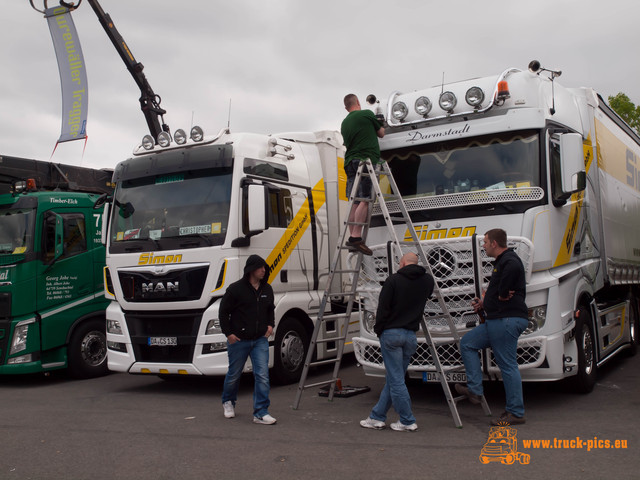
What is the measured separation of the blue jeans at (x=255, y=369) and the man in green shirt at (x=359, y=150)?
1.56 m

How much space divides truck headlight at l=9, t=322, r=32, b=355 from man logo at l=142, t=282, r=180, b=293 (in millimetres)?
2347

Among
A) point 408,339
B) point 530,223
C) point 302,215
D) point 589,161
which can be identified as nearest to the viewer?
point 408,339

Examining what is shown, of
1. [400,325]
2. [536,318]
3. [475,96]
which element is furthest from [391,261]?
[475,96]

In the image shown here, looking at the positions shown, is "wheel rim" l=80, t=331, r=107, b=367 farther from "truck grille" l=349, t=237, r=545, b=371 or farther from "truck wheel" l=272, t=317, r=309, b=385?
"truck grille" l=349, t=237, r=545, b=371

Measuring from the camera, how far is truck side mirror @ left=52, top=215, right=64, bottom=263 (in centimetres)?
985

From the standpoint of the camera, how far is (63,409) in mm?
7840

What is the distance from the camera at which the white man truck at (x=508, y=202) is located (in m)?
6.75

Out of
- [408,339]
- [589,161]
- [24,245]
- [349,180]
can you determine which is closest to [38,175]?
[24,245]

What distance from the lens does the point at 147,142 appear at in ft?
30.1

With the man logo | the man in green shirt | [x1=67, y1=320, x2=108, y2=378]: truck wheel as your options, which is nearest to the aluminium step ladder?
the man in green shirt

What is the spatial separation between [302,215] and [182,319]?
2300 millimetres

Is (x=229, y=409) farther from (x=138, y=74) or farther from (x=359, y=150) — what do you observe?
(x=138, y=74)

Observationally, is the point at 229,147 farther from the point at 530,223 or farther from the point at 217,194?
the point at 530,223

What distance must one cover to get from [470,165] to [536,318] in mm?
1827
